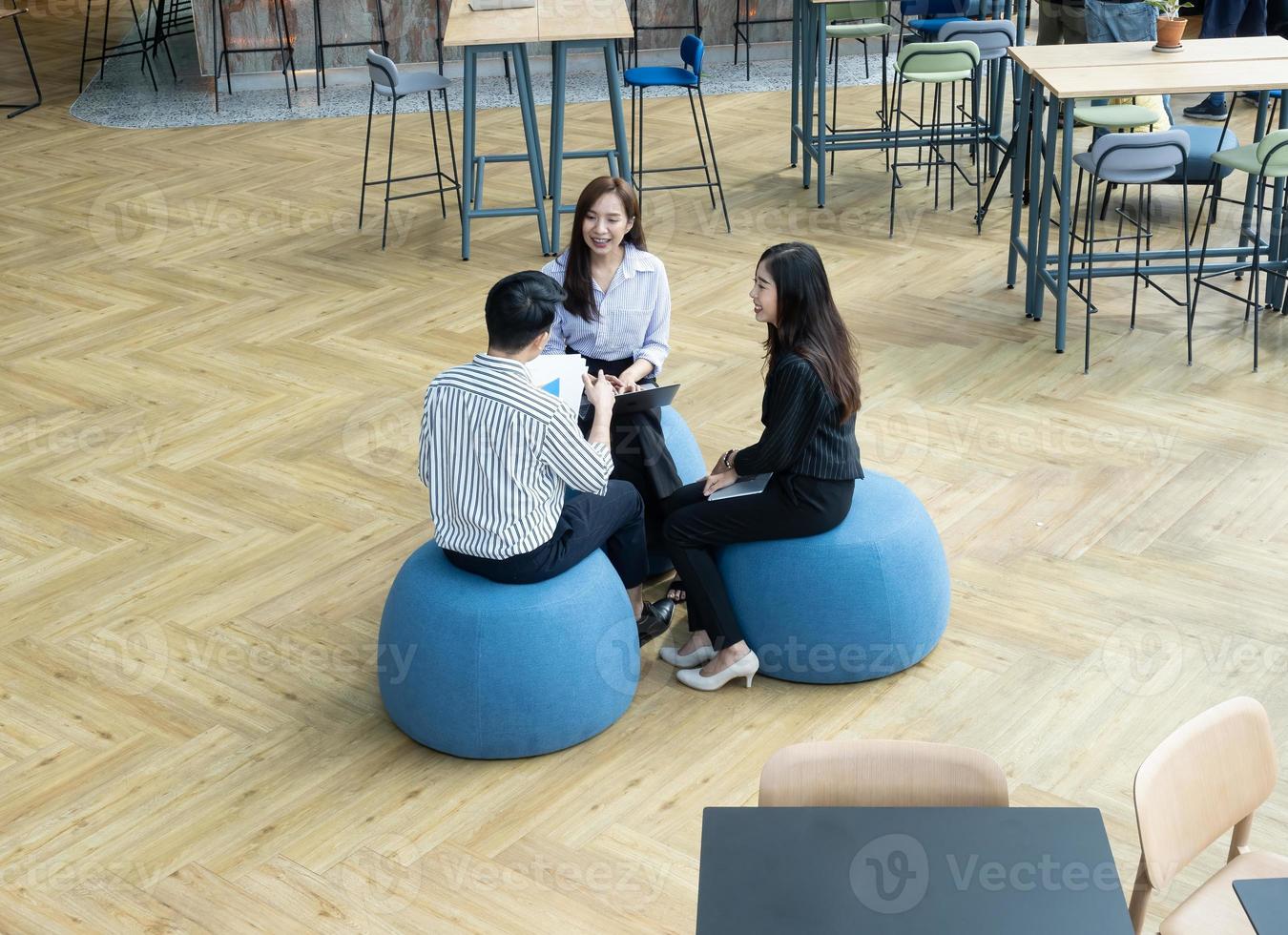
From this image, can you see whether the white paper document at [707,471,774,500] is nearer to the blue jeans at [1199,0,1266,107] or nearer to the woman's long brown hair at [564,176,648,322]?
the woman's long brown hair at [564,176,648,322]

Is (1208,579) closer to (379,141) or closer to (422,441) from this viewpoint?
(422,441)

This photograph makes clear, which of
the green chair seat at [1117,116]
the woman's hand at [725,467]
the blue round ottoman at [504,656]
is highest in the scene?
the green chair seat at [1117,116]

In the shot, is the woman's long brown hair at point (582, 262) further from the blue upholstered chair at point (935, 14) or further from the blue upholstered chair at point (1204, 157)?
the blue upholstered chair at point (935, 14)

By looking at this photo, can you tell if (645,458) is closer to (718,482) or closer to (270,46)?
(718,482)

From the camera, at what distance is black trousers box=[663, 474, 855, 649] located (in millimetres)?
3459

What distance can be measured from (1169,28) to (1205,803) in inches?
172

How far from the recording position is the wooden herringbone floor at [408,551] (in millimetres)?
3178

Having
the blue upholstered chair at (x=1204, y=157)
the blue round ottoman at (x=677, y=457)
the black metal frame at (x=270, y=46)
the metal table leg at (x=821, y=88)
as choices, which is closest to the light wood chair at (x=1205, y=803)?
the blue round ottoman at (x=677, y=457)

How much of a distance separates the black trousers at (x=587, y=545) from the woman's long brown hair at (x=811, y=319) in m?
0.59

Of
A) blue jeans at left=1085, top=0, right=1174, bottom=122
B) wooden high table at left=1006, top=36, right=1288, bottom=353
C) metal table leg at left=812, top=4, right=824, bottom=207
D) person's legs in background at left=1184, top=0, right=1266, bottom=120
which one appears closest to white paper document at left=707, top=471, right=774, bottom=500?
wooden high table at left=1006, top=36, right=1288, bottom=353

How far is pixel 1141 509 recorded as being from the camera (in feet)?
14.8

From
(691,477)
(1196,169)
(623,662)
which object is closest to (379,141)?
(1196,169)

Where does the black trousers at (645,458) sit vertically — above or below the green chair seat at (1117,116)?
below

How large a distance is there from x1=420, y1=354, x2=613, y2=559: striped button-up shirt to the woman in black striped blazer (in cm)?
40
